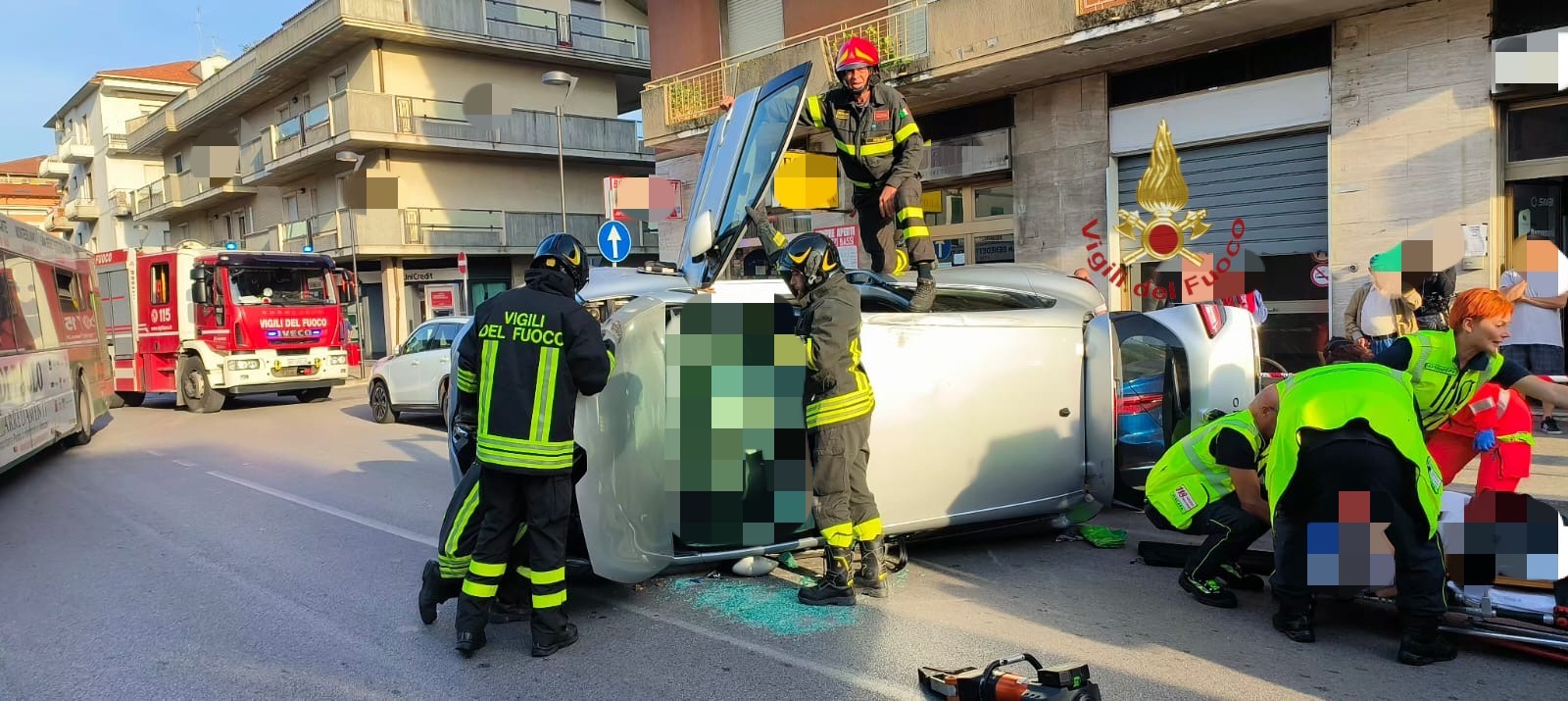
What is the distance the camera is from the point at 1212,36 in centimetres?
1095

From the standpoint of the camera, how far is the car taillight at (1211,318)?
5.04 metres

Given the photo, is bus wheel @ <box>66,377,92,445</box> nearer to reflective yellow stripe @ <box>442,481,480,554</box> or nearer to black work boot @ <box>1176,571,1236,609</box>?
reflective yellow stripe @ <box>442,481,480,554</box>

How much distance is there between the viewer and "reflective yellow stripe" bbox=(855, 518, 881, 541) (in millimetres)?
4246

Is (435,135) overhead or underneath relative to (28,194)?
underneath

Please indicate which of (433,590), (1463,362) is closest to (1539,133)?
(1463,362)

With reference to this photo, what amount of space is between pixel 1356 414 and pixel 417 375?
1117cm

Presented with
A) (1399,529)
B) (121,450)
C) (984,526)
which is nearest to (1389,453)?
(1399,529)

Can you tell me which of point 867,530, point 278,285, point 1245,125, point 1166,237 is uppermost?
point 1245,125

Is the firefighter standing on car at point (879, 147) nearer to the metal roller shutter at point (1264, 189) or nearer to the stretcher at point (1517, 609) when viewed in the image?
the stretcher at point (1517, 609)

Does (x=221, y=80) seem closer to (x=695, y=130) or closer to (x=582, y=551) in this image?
(x=695, y=130)

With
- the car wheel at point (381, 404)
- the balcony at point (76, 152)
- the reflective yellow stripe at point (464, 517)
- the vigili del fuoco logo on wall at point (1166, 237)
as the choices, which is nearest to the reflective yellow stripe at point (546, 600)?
the reflective yellow stripe at point (464, 517)

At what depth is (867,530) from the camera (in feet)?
13.9

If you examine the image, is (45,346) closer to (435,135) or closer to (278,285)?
(278,285)

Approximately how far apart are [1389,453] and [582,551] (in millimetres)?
3383
